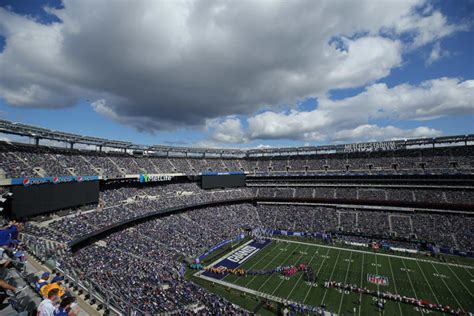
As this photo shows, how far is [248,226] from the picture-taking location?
5041 cm

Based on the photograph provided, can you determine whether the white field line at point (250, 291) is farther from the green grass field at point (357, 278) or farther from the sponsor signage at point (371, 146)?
→ the sponsor signage at point (371, 146)

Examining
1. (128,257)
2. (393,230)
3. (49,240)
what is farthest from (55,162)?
(393,230)

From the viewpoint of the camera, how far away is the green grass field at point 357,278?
2461 cm

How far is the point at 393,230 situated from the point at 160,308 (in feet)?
136

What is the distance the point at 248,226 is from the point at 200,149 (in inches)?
1092

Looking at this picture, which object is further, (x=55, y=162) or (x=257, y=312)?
(x=55, y=162)

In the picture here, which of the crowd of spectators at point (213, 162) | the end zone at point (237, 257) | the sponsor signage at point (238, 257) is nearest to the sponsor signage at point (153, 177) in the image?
the crowd of spectators at point (213, 162)

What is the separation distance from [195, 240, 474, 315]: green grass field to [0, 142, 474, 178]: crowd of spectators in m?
23.9

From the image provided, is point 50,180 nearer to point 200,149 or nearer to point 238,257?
point 238,257

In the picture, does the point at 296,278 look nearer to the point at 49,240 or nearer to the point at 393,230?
the point at 393,230

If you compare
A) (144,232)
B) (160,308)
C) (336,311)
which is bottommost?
(336,311)

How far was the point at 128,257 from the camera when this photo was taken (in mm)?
29344

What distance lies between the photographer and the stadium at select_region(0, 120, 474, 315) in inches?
940

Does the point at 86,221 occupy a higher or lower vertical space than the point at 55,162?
lower
